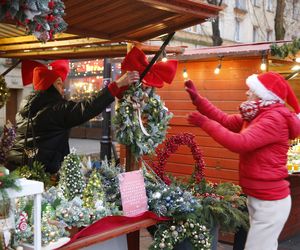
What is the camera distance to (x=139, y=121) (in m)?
3.55

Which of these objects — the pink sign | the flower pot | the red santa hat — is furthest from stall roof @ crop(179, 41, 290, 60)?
the flower pot

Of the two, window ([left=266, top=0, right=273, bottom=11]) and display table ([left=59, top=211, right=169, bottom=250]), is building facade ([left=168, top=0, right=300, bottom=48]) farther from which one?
display table ([left=59, top=211, right=169, bottom=250])

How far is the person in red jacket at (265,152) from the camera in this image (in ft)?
11.2

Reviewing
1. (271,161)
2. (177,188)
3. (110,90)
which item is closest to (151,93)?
(110,90)

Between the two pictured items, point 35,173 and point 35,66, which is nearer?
point 35,173

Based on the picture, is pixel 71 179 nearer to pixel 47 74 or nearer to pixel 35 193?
pixel 35 193

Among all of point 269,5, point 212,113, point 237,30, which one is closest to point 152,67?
point 212,113

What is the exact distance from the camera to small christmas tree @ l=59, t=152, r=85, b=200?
3275 mm

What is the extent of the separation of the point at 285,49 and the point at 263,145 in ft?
10.0

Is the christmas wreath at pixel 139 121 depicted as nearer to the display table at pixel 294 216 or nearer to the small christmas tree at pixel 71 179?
the small christmas tree at pixel 71 179

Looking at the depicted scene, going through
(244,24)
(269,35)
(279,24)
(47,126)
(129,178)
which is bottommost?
(129,178)

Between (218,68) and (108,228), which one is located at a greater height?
(218,68)

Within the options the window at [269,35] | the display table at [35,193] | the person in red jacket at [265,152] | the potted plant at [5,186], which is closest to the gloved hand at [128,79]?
the person in red jacket at [265,152]

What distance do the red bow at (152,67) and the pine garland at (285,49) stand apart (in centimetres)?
281
